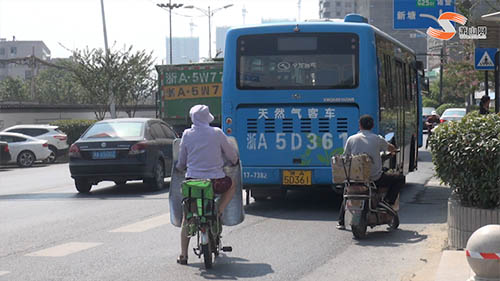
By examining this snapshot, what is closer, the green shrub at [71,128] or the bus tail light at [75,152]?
the bus tail light at [75,152]

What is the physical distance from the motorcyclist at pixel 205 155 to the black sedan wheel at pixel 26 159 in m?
25.9

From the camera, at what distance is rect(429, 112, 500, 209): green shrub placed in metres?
8.90

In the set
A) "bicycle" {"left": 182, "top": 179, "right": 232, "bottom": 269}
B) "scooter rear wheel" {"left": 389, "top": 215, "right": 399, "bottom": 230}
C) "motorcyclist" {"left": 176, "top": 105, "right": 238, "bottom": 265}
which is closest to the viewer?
"bicycle" {"left": 182, "top": 179, "right": 232, "bottom": 269}

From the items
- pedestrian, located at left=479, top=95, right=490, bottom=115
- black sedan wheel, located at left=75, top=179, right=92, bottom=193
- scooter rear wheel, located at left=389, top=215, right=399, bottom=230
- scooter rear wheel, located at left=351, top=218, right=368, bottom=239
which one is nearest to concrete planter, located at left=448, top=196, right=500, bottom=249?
scooter rear wheel, located at left=351, top=218, right=368, bottom=239

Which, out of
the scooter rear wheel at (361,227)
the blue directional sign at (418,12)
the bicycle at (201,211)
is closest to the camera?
the bicycle at (201,211)

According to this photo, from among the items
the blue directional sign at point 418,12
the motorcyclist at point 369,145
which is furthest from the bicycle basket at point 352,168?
the blue directional sign at point 418,12

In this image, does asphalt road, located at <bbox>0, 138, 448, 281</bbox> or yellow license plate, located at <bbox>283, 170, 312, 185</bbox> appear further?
yellow license plate, located at <bbox>283, 170, 312, 185</bbox>

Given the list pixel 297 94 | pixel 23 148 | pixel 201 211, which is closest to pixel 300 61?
pixel 297 94

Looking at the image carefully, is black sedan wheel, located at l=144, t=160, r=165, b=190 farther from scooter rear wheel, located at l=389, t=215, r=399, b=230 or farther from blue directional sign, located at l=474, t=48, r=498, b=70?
scooter rear wheel, located at l=389, t=215, r=399, b=230

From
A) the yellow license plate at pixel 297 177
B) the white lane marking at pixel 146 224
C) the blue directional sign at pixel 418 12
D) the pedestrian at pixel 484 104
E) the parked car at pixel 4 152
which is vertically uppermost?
the blue directional sign at pixel 418 12

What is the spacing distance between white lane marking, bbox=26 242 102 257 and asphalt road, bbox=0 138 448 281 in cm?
1

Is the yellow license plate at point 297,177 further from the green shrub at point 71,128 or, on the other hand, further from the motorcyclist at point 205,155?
the green shrub at point 71,128

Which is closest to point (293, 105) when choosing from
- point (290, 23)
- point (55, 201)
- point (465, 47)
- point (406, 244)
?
point (290, 23)

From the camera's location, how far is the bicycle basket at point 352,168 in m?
10.6
